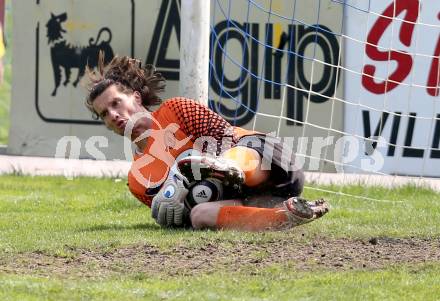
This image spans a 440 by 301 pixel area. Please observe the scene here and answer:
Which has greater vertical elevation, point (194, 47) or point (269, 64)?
point (194, 47)

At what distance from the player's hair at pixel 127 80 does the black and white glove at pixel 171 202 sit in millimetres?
765

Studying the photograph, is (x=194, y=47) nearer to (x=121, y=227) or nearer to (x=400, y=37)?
(x=121, y=227)

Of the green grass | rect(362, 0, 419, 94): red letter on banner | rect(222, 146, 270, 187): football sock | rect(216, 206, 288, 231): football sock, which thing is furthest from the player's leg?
rect(362, 0, 419, 94): red letter on banner

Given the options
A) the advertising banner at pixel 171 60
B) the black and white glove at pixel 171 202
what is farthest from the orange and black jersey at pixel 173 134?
the advertising banner at pixel 171 60

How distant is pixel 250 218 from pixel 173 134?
0.75 metres

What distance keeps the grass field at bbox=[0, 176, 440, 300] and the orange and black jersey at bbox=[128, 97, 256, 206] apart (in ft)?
1.26

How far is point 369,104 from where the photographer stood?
470 inches

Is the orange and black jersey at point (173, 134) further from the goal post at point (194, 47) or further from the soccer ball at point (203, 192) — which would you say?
the goal post at point (194, 47)

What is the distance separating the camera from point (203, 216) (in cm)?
748

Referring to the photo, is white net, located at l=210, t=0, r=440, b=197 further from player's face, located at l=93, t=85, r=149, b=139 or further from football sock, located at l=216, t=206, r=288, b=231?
football sock, located at l=216, t=206, r=288, b=231

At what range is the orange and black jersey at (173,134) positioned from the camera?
763 cm

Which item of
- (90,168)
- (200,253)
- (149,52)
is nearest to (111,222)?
(200,253)

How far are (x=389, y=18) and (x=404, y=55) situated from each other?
39 centimetres

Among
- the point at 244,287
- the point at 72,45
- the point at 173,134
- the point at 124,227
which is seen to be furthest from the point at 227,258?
the point at 72,45
